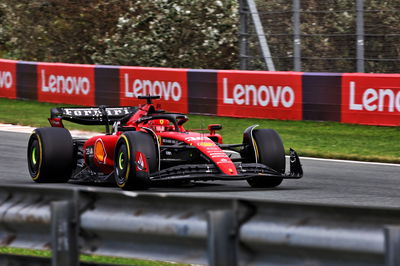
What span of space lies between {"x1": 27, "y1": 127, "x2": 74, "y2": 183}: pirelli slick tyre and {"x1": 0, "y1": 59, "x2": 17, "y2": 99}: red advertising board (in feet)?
41.8

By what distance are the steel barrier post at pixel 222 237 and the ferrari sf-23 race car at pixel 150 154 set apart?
5497 mm

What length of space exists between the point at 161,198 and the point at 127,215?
243mm

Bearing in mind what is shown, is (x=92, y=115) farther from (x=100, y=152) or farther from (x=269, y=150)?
(x=269, y=150)

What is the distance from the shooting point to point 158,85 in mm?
21406

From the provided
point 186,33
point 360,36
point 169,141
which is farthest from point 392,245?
point 186,33

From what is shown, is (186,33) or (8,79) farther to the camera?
(186,33)

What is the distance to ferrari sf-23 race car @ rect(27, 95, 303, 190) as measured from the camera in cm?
1107

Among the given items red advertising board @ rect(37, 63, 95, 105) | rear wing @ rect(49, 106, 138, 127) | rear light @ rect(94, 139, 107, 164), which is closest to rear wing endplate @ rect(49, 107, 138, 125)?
rear wing @ rect(49, 106, 138, 127)

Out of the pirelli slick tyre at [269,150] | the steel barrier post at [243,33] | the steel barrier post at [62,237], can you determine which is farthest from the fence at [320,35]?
the steel barrier post at [62,237]

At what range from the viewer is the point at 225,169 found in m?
11.0

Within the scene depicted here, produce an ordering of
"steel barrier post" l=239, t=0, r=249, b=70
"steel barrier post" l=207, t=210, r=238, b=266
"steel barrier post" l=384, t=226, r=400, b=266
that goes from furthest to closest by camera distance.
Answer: "steel barrier post" l=239, t=0, r=249, b=70, "steel barrier post" l=207, t=210, r=238, b=266, "steel barrier post" l=384, t=226, r=400, b=266

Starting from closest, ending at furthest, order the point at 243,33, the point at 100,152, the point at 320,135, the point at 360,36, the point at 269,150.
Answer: the point at 269,150
the point at 100,152
the point at 320,135
the point at 360,36
the point at 243,33

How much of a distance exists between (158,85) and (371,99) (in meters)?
5.18

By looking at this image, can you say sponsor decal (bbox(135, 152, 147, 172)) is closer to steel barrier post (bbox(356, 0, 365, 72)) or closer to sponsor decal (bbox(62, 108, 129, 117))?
sponsor decal (bbox(62, 108, 129, 117))
